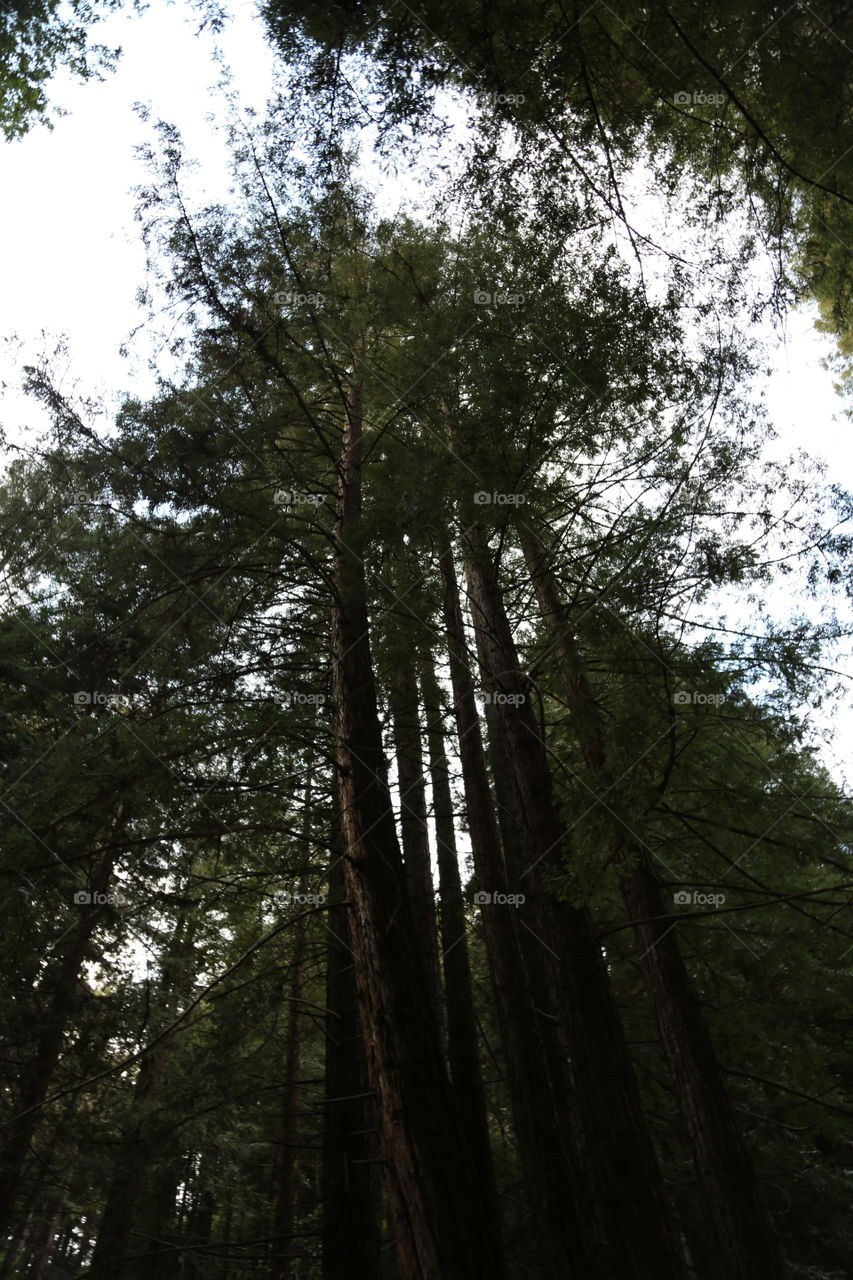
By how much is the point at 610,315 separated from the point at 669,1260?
572cm

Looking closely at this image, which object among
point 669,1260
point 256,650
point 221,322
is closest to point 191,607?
point 256,650

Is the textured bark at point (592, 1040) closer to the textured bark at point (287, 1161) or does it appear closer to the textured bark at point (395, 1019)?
the textured bark at point (395, 1019)

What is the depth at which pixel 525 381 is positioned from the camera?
511 cm

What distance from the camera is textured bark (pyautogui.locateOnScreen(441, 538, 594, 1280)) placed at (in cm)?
558

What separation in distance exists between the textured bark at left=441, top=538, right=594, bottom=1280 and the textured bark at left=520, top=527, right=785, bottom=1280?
3.11ft

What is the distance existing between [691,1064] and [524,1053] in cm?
134

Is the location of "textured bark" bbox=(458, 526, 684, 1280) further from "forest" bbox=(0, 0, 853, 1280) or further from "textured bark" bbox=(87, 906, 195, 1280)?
"textured bark" bbox=(87, 906, 195, 1280)

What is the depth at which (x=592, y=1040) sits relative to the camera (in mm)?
A: 4766

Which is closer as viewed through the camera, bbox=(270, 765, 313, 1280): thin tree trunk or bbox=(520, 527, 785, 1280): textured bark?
bbox=(520, 527, 785, 1280): textured bark

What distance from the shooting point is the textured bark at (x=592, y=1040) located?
174 inches

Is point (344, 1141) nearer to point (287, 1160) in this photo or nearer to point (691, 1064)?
point (691, 1064)

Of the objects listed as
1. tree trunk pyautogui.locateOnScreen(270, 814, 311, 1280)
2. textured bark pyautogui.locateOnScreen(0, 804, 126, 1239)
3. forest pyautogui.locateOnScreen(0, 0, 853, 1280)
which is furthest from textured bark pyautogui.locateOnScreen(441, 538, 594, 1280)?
tree trunk pyautogui.locateOnScreen(270, 814, 311, 1280)

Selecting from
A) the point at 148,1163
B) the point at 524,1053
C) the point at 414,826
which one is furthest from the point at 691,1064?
the point at 148,1163

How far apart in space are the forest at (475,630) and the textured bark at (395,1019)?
0.02m
